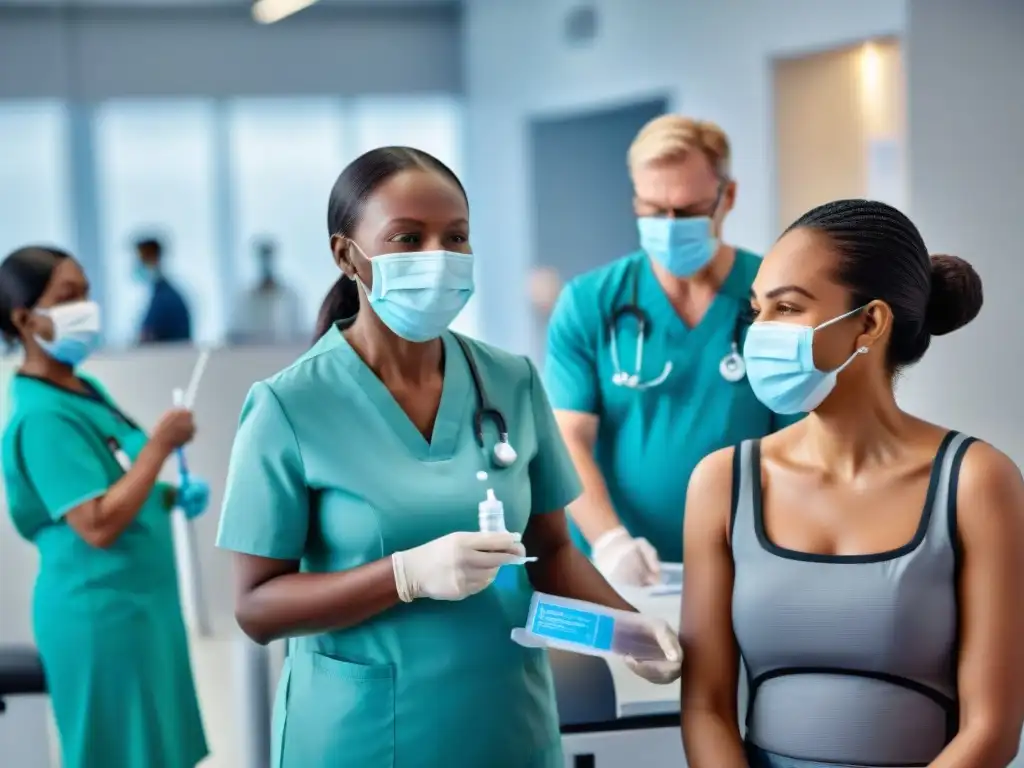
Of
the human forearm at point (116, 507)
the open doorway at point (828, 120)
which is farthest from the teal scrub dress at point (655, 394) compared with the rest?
the open doorway at point (828, 120)

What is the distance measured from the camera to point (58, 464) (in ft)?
7.28

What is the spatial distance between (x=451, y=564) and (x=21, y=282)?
150 cm

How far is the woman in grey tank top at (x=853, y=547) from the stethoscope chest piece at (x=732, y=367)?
711 millimetres

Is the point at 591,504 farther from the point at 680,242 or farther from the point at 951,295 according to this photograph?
the point at 951,295

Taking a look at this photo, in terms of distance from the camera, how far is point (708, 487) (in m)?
1.30

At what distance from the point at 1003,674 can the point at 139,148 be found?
8.43m

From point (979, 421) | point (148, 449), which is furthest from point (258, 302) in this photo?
point (148, 449)

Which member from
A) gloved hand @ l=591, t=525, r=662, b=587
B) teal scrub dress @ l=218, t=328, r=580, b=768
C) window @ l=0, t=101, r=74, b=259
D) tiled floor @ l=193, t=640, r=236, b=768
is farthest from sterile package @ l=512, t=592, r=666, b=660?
window @ l=0, t=101, r=74, b=259

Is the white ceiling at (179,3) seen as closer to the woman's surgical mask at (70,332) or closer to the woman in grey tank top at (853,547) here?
the woman's surgical mask at (70,332)

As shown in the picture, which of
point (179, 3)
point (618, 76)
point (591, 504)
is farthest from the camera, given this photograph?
point (179, 3)

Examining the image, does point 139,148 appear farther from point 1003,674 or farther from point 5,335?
point 1003,674

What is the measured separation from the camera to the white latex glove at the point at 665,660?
1.30m

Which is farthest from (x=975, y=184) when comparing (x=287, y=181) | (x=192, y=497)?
(x=287, y=181)

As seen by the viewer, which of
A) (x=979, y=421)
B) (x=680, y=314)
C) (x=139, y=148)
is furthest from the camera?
(x=139, y=148)
